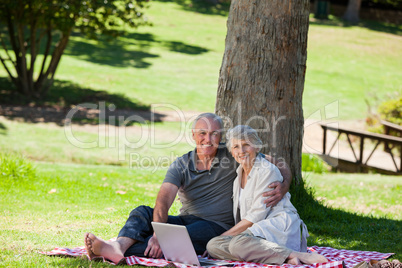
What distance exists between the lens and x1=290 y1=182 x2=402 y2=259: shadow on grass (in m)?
5.45

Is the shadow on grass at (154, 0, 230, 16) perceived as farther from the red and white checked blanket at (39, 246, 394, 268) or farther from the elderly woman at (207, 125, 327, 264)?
the elderly woman at (207, 125, 327, 264)

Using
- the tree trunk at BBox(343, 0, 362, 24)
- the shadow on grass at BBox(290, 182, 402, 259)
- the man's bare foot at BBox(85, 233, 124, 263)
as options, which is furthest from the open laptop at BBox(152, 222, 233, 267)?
the tree trunk at BBox(343, 0, 362, 24)

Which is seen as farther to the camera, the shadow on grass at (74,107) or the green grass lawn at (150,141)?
the shadow on grass at (74,107)

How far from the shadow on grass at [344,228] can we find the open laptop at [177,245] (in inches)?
69.2

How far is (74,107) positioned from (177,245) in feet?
41.1

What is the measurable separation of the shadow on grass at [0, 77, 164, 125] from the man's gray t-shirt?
1008 centimetres

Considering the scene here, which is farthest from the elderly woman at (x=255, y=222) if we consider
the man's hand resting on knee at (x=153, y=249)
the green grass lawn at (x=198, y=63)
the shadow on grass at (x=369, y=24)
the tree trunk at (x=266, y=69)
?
the shadow on grass at (x=369, y=24)

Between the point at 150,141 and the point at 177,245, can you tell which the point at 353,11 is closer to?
the point at 150,141

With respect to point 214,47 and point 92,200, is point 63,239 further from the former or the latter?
point 214,47

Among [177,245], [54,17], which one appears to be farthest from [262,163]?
[54,17]

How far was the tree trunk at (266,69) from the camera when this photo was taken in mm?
6227

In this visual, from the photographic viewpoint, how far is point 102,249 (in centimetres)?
413

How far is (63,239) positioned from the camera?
516cm

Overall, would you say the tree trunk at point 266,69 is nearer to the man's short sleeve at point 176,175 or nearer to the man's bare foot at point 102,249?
the man's short sleeve at point 176,175
